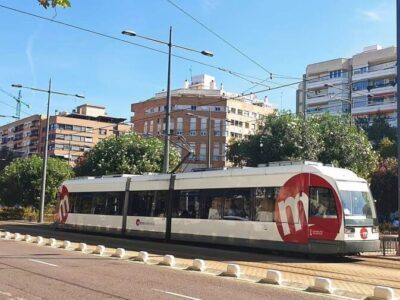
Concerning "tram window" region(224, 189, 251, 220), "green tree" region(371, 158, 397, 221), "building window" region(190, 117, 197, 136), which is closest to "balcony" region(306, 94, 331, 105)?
"building window" region(190, 117, 197, 136)

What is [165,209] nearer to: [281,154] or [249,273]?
[249,273]

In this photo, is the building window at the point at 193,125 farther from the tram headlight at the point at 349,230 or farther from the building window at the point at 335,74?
the tram headlight at the point at 349,230

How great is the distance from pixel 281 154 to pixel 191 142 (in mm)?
56665

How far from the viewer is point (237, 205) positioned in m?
21.6

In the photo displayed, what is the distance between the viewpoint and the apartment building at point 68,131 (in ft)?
408

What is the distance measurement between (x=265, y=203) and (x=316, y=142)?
18573mm

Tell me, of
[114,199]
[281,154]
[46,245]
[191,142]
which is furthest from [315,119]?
[191,142]

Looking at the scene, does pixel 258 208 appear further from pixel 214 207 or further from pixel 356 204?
pixel 356 204

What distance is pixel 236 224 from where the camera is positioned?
21391 mm

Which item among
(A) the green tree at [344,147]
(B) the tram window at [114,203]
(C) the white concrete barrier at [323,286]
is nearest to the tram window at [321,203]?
(C) the white concrete barrier at [323,286]

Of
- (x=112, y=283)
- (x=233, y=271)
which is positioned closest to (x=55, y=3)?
(x=112, y=283)

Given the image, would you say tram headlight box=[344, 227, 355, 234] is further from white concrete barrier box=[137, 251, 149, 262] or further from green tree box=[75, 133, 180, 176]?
green tree box=[75, 133, 180, 176]

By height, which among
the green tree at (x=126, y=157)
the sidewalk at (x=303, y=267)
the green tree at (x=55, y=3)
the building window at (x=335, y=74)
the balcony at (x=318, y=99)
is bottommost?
the sidewalk at (x=303, y=267)

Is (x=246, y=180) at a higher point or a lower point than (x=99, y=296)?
higher
